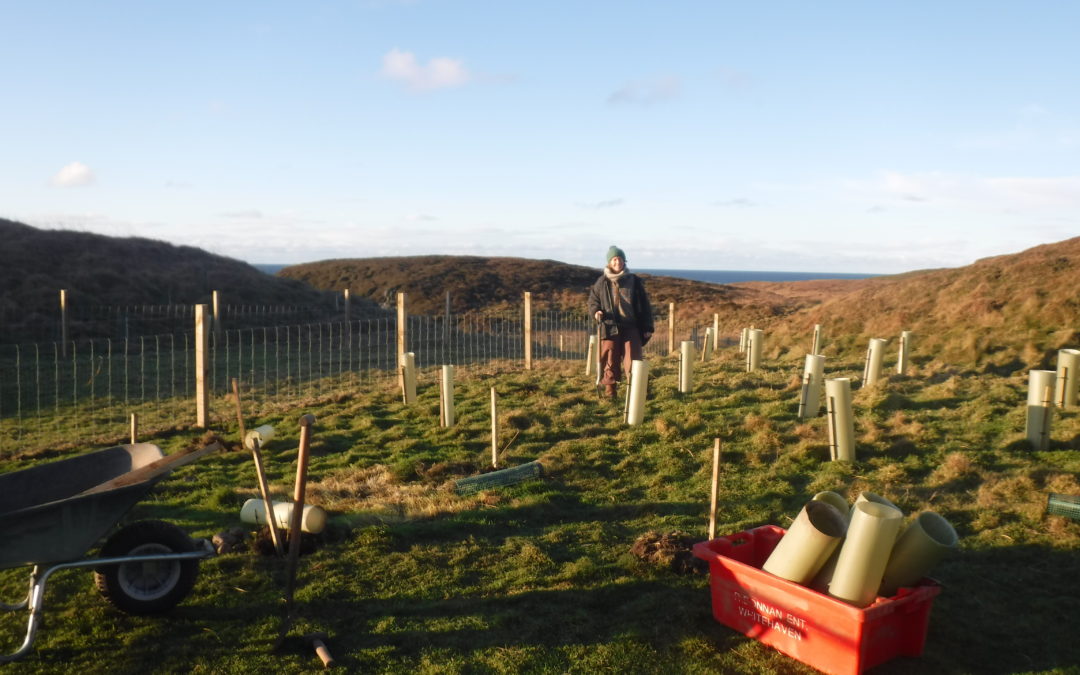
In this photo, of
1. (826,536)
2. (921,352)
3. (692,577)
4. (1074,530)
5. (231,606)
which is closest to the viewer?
(826,536)

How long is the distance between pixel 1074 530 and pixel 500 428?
5.90 metres

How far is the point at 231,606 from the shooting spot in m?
4.80

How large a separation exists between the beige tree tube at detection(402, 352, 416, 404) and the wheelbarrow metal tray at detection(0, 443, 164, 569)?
5937 millimetres

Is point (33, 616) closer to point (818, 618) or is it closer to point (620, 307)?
point (818, 618)

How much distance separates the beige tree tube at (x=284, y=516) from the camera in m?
5.72

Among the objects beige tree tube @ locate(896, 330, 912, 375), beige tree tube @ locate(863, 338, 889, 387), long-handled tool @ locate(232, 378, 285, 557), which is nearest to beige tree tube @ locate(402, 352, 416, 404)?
long-handled tool @ locate(232, 378, 285, 557)

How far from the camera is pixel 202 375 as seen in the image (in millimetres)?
10578

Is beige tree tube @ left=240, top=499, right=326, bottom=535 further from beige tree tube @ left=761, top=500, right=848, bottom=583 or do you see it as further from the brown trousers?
the brown trousers

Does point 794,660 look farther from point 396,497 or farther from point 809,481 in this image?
point 396,497

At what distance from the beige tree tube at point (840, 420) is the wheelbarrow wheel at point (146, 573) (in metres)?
5.66

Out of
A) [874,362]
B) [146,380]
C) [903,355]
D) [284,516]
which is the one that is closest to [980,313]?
[903,355]

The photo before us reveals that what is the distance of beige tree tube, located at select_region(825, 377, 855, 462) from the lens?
724 centimetres

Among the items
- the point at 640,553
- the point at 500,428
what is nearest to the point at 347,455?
the point at 500,428

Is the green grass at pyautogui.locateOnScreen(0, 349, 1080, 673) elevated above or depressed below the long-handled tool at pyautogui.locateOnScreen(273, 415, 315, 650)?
below
